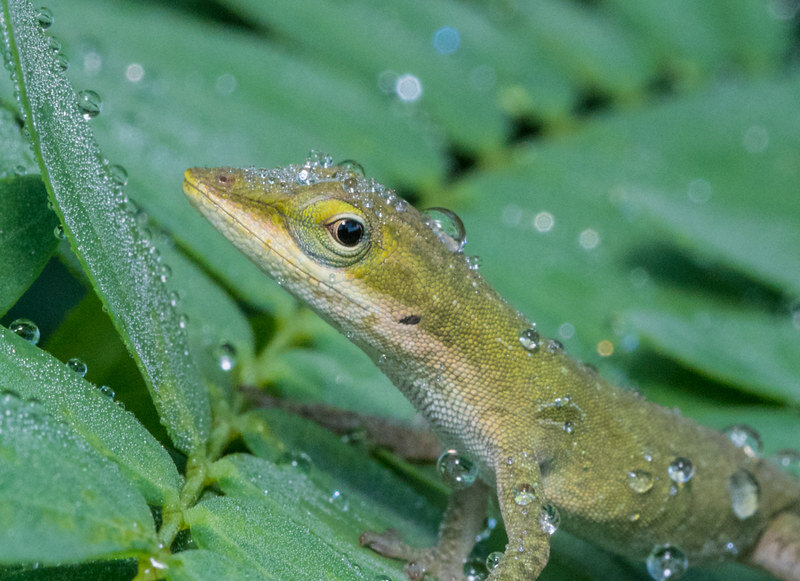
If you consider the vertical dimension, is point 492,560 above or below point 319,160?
below

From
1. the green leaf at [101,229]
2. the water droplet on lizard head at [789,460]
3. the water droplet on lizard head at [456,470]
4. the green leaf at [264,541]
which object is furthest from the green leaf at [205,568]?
the water droplet on lizard head at [789,460]

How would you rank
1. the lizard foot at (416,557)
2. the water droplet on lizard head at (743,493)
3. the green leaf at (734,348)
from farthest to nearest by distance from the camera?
1. the green leaf at (734,348)
2. the water droplet on lizard head at (743,493)
3. the lizard foot at (416,557)

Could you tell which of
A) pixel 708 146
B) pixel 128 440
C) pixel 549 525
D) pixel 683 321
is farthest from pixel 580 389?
pixel 708 146

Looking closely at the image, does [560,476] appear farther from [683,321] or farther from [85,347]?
[85,347]

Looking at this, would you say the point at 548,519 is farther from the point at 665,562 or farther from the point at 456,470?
the point at 665,562

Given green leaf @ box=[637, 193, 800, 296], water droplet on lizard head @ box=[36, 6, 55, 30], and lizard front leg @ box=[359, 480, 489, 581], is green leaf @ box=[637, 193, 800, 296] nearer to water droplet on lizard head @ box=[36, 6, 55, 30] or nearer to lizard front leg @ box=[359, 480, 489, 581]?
lizard front leg @ box=[359, 480, 489, 581]

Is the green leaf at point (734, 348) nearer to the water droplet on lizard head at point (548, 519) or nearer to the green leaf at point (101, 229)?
the water droplet on lizard head at point (548, 519)

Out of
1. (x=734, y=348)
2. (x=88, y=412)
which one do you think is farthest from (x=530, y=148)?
(x=88, y=412)
